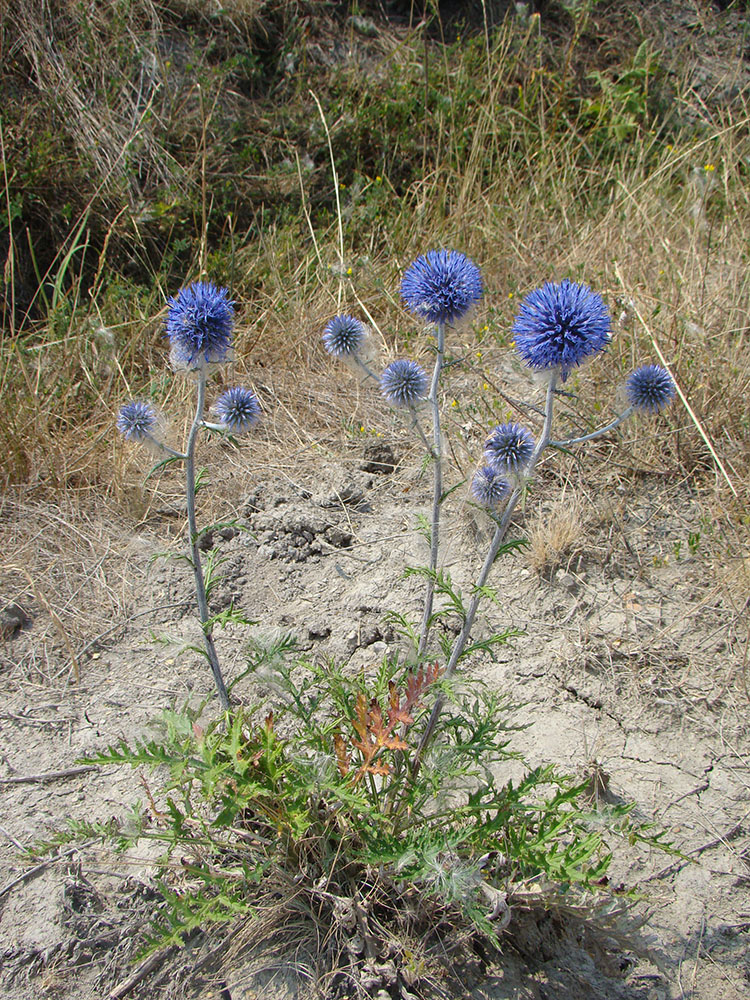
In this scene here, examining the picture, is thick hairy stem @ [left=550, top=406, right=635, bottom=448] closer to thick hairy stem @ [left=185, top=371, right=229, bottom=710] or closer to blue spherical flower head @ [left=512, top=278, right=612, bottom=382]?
blue spherical flower head @ [left=512, top=278, right=612, bottom=382]

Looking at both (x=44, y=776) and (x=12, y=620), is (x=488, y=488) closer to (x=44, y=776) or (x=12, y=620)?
(x=44, y=776)

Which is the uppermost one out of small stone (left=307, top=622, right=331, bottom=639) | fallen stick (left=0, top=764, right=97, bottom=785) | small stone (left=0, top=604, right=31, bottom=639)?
small stone (left=307, top=622, right=331, bottom=639)

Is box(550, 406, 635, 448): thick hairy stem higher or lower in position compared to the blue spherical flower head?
lower

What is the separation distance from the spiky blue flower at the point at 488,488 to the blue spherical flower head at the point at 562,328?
1.46 ft

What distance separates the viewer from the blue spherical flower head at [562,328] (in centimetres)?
203

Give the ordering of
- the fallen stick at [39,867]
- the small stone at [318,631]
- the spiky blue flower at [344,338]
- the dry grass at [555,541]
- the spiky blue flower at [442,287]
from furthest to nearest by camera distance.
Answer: the dry grass at [555,541]
the small stone at [318,631]
the spiky blue flower at [344,338]
the fallen stick at [39,867]
the spiky blue flower at [442,287]

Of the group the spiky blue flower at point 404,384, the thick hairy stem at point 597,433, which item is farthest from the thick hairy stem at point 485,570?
the spiky blue flower at point 404,384

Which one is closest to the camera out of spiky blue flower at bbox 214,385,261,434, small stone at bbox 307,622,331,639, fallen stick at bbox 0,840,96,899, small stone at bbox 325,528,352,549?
fallen stick at bbox 0,840,96,899

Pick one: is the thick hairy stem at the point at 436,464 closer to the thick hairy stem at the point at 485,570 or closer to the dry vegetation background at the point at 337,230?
the thick hairy stem at the point at 485,570

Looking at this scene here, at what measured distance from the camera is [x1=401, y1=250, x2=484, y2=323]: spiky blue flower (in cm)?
228

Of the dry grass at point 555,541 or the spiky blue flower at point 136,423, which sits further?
the dry grass at point 555,541

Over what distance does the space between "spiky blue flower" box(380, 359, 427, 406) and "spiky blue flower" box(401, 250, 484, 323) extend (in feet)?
0.66

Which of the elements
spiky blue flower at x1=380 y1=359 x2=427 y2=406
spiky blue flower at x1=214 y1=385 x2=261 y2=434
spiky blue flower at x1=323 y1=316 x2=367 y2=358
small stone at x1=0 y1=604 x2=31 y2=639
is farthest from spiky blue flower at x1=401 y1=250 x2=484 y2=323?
small stone at x1=0 y1=604 x2=31 y2=639

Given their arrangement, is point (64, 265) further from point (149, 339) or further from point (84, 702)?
point (84, 702)
